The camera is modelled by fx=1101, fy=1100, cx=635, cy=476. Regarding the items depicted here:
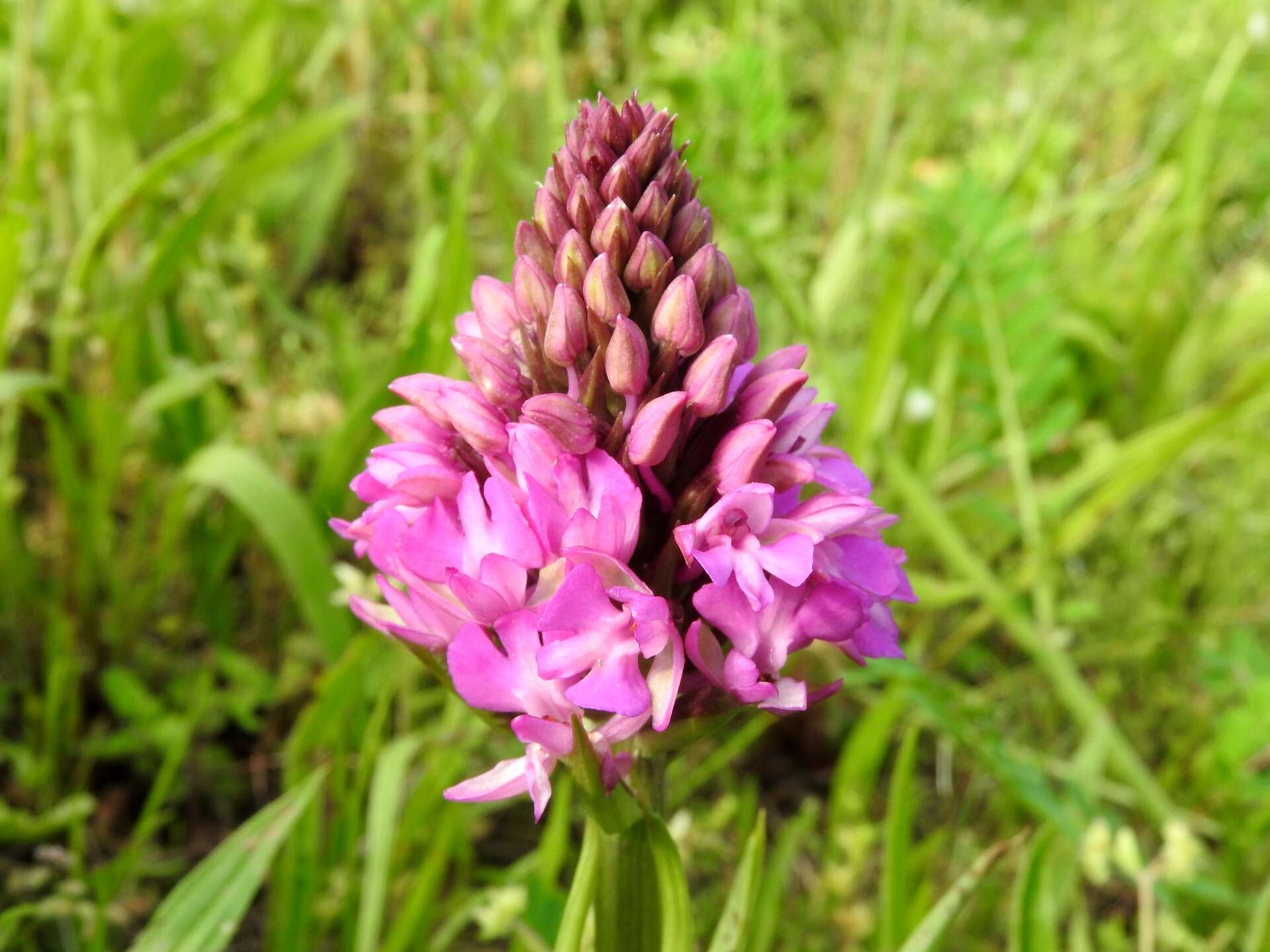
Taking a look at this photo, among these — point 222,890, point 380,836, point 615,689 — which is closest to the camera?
point 615,689

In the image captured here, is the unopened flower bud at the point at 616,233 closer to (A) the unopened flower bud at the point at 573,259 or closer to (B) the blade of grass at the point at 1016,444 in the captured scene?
(A) the unopened flower bud at the point at 573,259

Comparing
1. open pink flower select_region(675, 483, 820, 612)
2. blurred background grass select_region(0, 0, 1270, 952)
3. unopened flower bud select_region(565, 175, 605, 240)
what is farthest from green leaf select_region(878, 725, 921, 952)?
unopened flower bud select_region(565, 175, 605, 240)

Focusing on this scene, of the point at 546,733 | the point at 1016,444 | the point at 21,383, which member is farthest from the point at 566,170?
the point at 1016,444

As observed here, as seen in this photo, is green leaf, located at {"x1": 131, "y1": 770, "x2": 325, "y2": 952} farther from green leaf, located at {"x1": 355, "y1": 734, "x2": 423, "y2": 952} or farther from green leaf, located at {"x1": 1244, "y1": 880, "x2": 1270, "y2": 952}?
green leaf, located at {"x1": 1244, "y1": 880, "x2": 1270, "y2": 952}

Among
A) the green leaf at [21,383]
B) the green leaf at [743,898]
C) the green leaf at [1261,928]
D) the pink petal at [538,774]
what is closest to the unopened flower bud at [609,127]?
the pink petal at [538,774]

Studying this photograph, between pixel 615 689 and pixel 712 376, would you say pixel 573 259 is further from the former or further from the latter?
pixel 615 689

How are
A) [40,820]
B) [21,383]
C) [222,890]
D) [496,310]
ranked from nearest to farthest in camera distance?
[496,310]
[222,890]
[40,820]
[21,383]

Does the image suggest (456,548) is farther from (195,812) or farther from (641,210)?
(195,812)
